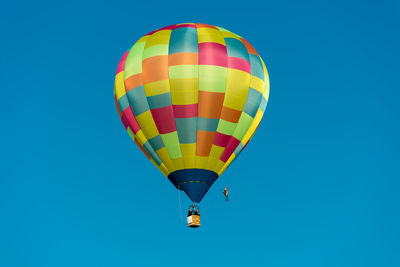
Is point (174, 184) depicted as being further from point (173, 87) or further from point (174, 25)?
point (174, 25)

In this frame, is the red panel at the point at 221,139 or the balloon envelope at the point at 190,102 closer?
the balloon envelope at the point at 190,102

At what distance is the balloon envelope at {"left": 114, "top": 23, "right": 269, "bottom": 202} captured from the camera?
27.8m

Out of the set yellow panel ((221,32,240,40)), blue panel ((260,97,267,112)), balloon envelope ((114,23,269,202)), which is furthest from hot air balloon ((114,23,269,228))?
blue panel ((260,97,267,112))

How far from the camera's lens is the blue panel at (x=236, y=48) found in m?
28.6

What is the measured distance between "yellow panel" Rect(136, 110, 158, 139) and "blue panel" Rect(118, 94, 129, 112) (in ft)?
2.57

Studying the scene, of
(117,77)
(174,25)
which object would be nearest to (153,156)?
(117,77)

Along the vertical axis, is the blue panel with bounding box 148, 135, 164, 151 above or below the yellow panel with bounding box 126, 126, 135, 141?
below

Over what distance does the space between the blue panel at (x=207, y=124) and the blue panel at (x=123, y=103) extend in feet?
9.82

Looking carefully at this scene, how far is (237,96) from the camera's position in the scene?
28141 mm

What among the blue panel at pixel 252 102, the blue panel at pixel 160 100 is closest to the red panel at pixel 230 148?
the blue panel at pixel 252 102

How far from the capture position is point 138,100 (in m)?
28.3

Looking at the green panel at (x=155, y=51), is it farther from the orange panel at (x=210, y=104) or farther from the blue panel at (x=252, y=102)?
the blue panel at (x=252, y=102)

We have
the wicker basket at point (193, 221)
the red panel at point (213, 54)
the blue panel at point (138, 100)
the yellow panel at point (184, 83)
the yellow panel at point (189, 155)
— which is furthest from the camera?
the blue panel at point (138, 100)

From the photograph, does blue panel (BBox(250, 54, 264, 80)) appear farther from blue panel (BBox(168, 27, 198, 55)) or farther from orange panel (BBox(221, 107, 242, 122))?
blue panel (BBox(168, 27, 198, 55))
